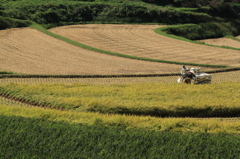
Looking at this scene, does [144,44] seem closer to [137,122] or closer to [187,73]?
[187,73]

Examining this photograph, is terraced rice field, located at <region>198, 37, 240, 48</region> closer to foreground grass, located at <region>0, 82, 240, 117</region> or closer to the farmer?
the farmer

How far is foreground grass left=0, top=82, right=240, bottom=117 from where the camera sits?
1805cm

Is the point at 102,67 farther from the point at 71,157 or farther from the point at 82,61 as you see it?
the point at 71,157

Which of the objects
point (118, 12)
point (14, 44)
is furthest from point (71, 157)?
point (118, 12)

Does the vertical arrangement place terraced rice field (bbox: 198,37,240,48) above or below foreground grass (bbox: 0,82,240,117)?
below

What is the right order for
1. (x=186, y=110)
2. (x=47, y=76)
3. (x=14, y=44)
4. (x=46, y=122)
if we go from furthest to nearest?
(x=14, y=44) < (x=47, y=76) < (x=186, y=110) < (x=46, y=122)

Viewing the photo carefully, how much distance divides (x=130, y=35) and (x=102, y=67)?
18.9 meters

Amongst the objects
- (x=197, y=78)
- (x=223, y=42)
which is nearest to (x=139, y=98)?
(x=197, y=78)

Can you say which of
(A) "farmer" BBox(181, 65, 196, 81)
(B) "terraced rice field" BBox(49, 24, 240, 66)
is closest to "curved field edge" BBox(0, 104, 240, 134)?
(A) "farmer" BBox(181, 65, 196, 81)

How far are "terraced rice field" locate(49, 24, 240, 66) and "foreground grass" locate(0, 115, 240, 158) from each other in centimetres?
2295

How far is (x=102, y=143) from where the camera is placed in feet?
44.5

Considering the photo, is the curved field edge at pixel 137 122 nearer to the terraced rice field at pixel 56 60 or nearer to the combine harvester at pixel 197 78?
the combine harvester at pixel 197 78

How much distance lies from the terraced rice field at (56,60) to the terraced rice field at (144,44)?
4.01 m

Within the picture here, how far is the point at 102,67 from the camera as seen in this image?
102ft
